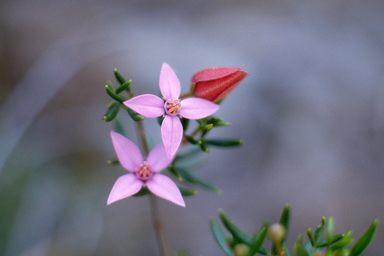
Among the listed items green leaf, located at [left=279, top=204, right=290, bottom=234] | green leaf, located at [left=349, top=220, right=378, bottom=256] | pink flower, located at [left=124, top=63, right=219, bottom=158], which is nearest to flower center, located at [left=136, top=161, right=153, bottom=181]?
pink flower, located at [left=124, top=63, right=219, bottom=158]

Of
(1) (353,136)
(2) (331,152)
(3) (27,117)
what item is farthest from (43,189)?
(1) (353,136)

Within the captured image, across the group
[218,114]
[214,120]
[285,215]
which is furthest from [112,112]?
[218,114]

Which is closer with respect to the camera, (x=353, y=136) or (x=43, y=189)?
(x=43, y=189)

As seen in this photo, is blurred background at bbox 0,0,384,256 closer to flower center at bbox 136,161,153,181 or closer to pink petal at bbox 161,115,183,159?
flower center at bbox 136,161,153,181

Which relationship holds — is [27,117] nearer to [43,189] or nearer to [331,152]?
[43,189]

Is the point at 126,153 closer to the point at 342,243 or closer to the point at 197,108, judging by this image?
the point at 197,108

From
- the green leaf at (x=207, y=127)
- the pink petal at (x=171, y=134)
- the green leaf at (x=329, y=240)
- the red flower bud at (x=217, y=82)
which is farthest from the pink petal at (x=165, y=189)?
the green leaf at (x=329, y=240)

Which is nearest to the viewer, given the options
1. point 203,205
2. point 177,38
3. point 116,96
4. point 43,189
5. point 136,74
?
point 116,96
